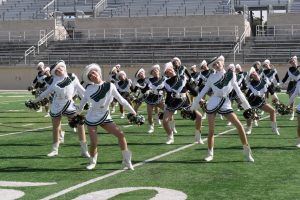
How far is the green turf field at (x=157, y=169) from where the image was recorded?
7.19 m

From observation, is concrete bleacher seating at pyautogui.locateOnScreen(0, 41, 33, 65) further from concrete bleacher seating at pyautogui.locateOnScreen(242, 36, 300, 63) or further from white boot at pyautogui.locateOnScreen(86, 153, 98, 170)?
white boot at pyautogui.locateOnScreen(86, 153, 98, 170)

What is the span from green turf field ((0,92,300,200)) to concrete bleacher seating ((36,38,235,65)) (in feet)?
82.3

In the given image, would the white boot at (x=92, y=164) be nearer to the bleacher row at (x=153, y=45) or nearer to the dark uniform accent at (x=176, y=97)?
the dark uniform accent at (x=176, y=97)

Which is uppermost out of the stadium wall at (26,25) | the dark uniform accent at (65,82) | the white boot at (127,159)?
the stadium wall at (26,25)

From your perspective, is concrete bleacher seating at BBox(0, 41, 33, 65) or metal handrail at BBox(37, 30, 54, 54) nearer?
concrete bleacher seating at BBox(0, 41, 33, 65)

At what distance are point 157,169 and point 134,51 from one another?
3208 centimetres

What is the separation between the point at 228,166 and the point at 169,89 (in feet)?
9.98

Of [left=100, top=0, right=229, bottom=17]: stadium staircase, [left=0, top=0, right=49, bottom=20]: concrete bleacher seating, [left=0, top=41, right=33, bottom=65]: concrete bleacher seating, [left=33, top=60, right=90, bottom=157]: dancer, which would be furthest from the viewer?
[left=0, top=0, right=49, bottom=20]: concrete bleacher seating

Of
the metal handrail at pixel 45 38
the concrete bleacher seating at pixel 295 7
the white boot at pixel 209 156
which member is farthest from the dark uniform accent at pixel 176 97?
the concrete bleacher seating at pixel 295 7

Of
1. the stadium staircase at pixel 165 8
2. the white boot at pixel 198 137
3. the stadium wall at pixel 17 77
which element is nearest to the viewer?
the white boot at pixel 198 137

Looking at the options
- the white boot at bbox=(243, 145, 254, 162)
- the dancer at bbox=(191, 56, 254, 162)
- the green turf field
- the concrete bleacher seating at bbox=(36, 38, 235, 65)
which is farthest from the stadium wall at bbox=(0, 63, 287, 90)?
the white boot at bbox=(243, 145, 254, 162)

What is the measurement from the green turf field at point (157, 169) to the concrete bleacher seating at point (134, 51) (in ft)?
82.3

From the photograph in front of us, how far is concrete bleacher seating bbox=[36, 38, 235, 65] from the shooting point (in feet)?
127

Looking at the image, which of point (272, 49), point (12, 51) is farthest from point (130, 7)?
point (272, 49)
